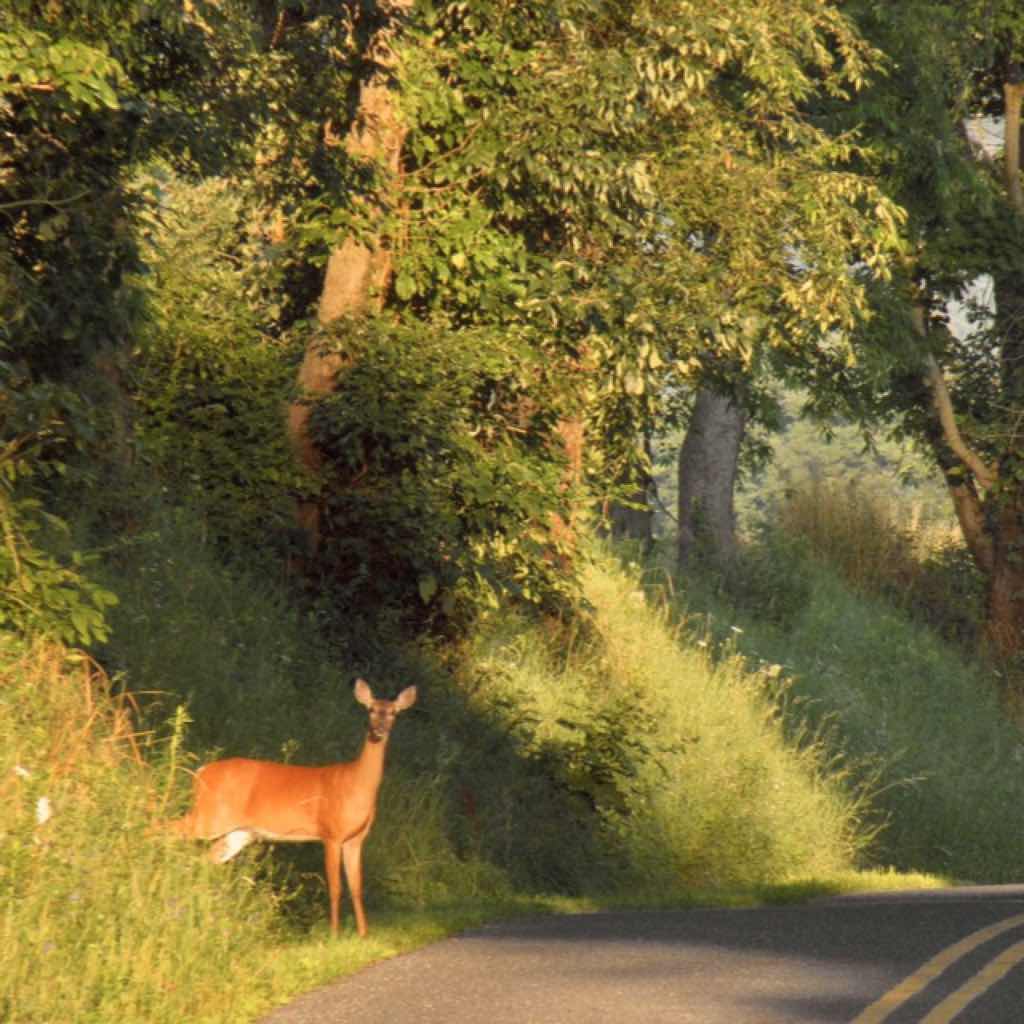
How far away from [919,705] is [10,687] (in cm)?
2053

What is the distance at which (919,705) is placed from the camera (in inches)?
1237

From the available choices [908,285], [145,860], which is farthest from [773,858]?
[908,285]

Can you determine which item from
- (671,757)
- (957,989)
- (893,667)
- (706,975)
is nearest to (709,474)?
(893,667)

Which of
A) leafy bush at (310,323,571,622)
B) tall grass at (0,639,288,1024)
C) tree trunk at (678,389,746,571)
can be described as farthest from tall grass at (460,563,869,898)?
tree trunk at (678,389,746,571)

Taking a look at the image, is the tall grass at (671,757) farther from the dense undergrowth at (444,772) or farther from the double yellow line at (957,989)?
the double yellow line at (957,989)

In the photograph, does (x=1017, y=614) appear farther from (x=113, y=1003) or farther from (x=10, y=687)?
(x=113, y=1003)

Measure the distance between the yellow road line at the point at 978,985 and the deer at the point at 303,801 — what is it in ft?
11.6

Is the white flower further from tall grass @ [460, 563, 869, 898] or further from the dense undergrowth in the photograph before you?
tall grass @ [460, 563, 869, 898]

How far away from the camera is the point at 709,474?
1337 inches

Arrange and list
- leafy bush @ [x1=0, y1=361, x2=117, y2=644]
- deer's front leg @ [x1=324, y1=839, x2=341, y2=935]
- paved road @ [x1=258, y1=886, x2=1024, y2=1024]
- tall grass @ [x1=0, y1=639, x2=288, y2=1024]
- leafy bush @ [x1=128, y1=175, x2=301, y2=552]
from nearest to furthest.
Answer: tall grass @ [x1=0, y1=639, x2=288, y2=1024], paved road @ [x1=258, y1=886, x2=1024, y2=1024], deer's front leg @ [x1=324, y1=839, x2=341, y2=935], leafy bush @ [x1=0, y1=361, x2=117, y2=644], leafy bush @ [x1=128, y1=175, x2=301, y2=552]

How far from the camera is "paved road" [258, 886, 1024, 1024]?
10.2m

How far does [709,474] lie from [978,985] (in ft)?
75.5

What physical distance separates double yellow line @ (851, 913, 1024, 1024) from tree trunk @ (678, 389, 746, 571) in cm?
2031

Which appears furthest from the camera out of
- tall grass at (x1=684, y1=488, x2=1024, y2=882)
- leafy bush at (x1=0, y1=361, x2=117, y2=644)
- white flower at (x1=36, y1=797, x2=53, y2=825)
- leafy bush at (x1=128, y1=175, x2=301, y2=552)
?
tall grass at (x1=684, y1=488, x2=1024, y2=882)
